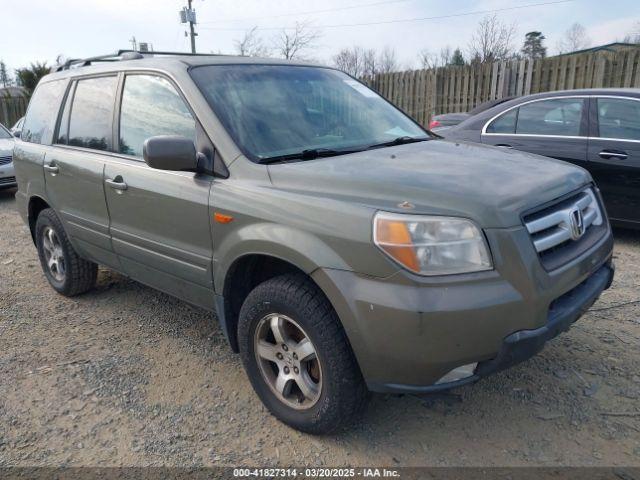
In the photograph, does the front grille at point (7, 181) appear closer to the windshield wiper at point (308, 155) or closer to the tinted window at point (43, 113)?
the tinted window at point (43, 113)

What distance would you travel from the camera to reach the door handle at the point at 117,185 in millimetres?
3347

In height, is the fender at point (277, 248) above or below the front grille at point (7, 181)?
above

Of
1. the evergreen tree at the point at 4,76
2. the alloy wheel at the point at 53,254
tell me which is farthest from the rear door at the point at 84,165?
the evergreen tree at the point at 4,76

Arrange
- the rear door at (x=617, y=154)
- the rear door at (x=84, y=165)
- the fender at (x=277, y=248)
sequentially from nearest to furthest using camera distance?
the fender at (x=277, y=248), the rear door at (x=84, y=165), the rear door at (x=617, y=154)

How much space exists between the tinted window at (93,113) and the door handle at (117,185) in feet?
1.00

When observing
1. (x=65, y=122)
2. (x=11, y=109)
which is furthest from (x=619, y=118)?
(x=11, y=109)

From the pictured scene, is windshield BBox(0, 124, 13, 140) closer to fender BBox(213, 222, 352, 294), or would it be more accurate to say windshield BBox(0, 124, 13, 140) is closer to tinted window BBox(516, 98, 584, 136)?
tinted window BBox(516, 98, 584, 136)

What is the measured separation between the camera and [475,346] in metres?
2.12

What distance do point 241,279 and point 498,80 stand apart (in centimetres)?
1001

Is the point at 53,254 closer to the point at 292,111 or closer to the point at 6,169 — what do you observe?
the point at 292,111

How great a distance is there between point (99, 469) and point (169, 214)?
4.43 feet

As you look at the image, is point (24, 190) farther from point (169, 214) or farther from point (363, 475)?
point (363, 475)

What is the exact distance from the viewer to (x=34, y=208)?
4.74 meters

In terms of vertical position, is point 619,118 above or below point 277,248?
above
